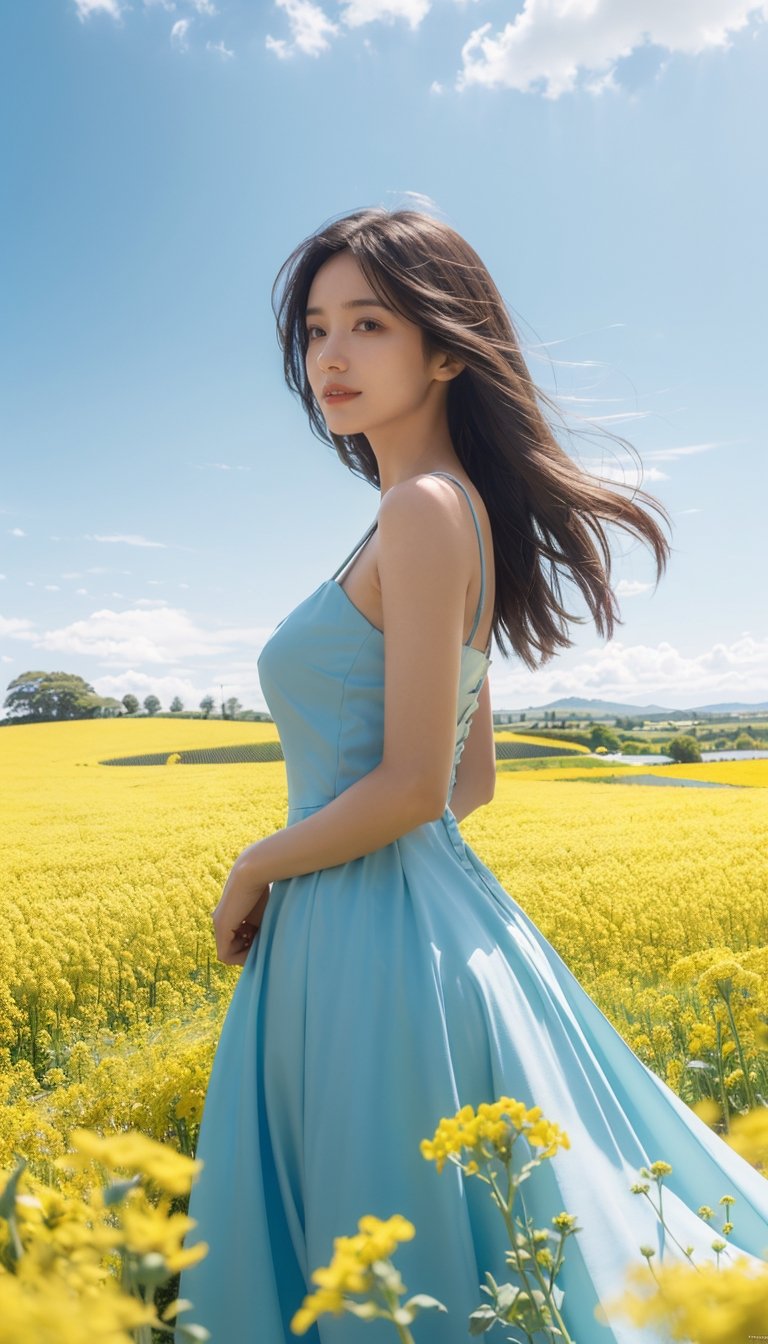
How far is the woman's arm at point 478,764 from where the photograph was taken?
1.95 meters

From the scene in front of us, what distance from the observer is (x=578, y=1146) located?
128 centimetres

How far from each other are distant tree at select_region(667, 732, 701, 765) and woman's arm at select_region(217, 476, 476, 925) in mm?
10887

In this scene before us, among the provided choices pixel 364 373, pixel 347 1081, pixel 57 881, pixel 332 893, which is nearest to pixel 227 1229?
pixel 347 1081

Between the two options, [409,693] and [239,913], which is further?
[239,913]

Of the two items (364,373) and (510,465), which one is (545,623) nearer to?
(510,465)

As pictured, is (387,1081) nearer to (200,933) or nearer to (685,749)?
(200,933)

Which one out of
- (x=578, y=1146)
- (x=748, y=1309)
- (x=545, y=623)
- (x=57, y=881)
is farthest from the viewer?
(x=57, y=881)

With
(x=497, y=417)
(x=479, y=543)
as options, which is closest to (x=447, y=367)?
(x=497, y=417)

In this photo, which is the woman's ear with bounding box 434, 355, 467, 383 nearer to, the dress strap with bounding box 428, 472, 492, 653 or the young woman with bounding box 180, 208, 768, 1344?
the young woman with bounding box 180, 208, 768, 1344

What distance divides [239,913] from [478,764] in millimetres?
694

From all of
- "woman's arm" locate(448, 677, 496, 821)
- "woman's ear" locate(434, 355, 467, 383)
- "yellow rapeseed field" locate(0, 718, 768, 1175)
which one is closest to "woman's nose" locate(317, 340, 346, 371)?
"woman's ear" locate(434, 355, 467, 383)

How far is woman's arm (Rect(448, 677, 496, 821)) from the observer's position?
1.95 meters

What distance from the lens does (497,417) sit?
1625mm

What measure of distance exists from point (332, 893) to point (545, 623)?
690mm
